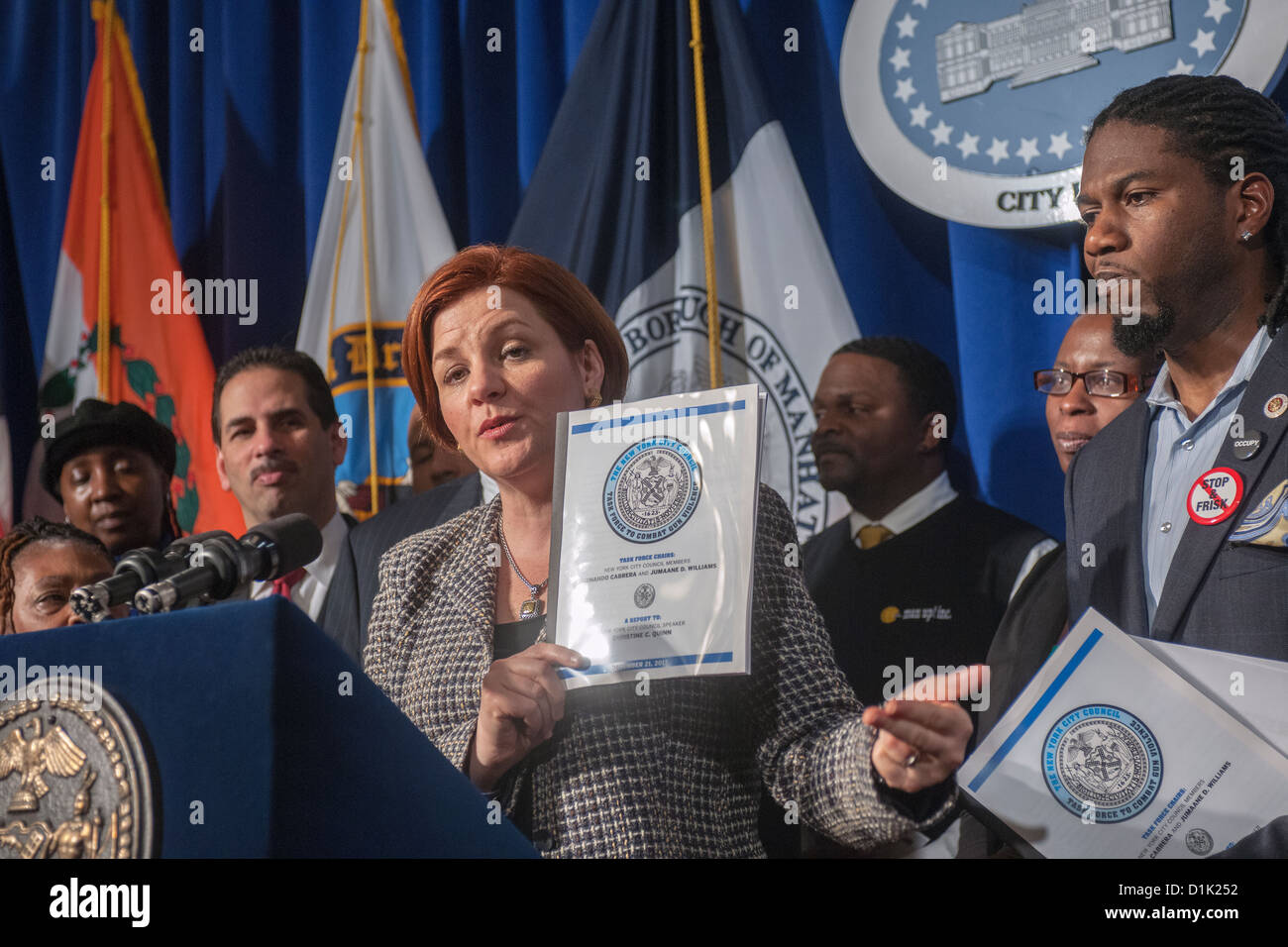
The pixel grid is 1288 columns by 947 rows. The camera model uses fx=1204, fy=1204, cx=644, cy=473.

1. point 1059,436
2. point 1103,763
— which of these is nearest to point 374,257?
point 1059,436

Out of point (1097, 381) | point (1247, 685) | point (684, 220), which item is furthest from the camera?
point (684, 220)

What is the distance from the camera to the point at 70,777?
1.10 meters

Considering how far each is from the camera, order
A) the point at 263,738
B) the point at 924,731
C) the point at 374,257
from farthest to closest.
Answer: the point at 374,257, the point at 924,731, the point at 263,738

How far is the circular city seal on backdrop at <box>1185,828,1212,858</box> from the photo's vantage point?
152cm

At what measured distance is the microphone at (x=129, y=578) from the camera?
1211 mm

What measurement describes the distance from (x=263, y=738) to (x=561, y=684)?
551 millimetres

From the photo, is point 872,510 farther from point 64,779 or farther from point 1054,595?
point 64,779

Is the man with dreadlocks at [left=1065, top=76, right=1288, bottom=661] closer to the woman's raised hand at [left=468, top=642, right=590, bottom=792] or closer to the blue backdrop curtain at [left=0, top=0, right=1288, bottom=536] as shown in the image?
the blue backdrop curtain at [left=0, top=0, right=1288, bottom=536]

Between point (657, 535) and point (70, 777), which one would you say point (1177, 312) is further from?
point (70, 777)

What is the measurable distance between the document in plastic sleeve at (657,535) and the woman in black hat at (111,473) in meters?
1.83

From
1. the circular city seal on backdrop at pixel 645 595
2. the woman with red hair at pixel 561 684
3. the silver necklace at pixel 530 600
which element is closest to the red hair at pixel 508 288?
the woman with red hair at pixel 561 684

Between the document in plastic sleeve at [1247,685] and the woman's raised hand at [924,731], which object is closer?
the woman's raised hand at [924,731]

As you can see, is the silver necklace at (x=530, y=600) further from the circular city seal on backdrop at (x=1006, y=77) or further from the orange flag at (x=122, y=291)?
the orange flag at (x=122, y=291)

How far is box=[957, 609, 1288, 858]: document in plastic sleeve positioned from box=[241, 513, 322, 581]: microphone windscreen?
909 millimetres
